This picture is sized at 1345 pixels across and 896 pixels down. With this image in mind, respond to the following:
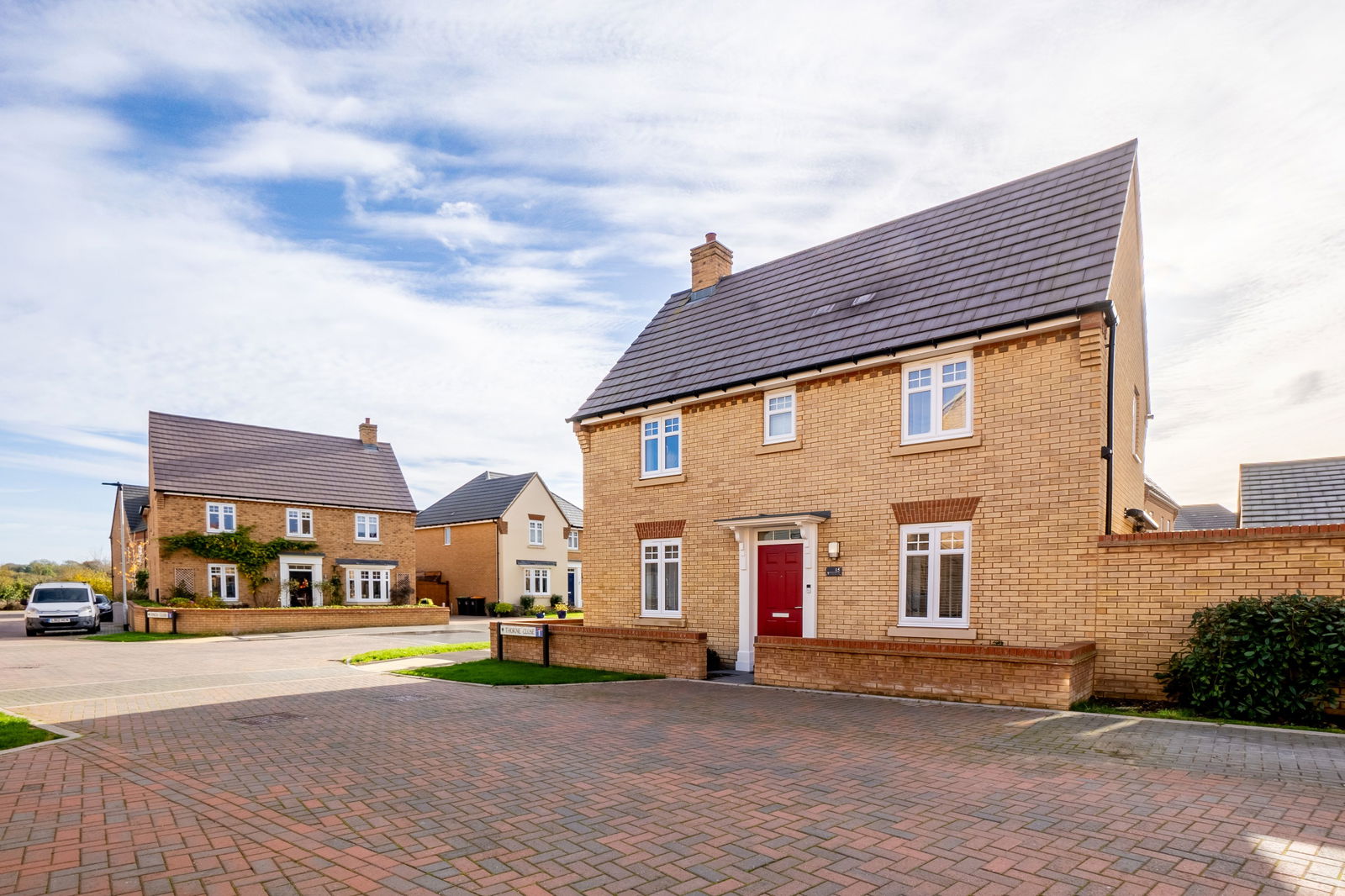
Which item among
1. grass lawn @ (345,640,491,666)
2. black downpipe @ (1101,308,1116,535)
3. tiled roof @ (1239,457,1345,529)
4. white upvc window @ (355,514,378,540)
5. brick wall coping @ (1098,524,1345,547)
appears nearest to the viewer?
brick wall coping @ (1098,524,1345,547)

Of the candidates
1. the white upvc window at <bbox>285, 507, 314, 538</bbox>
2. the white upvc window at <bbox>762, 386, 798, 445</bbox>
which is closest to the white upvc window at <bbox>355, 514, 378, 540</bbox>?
the white upvc window at <bbox>285, 507, 314, 538</bbox>

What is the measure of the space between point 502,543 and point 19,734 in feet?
108

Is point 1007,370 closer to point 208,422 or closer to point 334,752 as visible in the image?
point 334,752

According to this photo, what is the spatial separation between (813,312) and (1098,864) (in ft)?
43.1

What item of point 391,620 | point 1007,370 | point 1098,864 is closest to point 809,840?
point 1098,864

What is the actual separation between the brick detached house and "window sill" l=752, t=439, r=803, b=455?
2838 cm

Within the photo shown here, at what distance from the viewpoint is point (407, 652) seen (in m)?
19.4

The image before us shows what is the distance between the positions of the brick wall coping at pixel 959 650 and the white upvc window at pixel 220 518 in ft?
95.0

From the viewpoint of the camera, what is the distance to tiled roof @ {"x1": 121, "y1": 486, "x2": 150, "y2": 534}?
43.2m

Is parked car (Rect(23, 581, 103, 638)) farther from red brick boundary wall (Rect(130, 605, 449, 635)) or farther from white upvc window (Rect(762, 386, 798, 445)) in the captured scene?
white upvc window (Rect(762, 386, 798, 445))

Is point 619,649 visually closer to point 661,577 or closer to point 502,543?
point 661,577

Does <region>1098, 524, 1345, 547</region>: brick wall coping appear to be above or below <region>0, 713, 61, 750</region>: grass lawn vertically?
above

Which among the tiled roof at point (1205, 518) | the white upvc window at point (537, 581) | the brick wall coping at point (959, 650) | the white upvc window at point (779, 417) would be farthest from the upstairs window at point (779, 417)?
the tiled roof at point (1205, 518)

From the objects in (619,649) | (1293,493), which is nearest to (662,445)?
(619,649)
